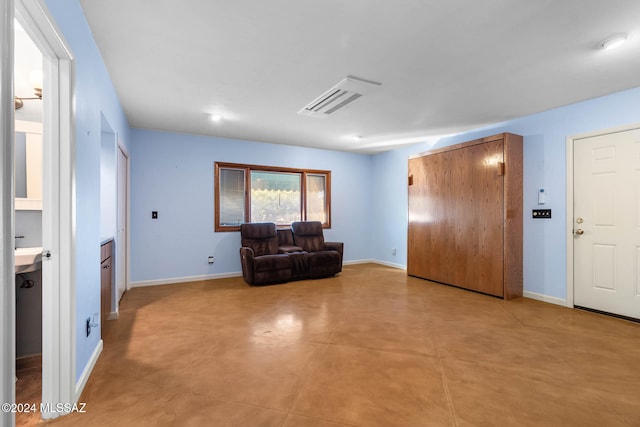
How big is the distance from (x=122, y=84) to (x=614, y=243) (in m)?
5.59

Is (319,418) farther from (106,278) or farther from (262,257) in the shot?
(262,257)

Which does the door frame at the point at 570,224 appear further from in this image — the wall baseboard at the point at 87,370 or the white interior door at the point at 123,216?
the white interior door at the point at 123,216

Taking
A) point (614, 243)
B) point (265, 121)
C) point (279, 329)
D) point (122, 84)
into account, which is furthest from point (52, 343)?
point (614, 243)

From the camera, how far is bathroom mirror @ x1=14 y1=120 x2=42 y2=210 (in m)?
2.14

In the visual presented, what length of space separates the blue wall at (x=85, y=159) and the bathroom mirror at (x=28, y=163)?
0.34 metres

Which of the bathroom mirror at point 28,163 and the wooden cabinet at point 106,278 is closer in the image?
the bathroom mirror at point 28,163

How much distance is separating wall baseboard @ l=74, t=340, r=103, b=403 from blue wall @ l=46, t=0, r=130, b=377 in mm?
41

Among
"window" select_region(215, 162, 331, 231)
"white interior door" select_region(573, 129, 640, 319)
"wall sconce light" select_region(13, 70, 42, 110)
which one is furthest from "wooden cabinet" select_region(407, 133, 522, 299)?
"wall sconce light" select_region(13, 70, 42, 110)

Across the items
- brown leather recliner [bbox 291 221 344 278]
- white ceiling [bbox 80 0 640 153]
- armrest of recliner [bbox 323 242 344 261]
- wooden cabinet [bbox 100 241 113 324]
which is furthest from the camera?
armrest of recliner [bbox 323 242 344 261]

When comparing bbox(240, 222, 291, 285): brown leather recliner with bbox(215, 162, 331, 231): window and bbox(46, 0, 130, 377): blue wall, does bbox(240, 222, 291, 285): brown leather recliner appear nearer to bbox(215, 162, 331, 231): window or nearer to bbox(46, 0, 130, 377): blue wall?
bbox(215, 162, 331, 231): window

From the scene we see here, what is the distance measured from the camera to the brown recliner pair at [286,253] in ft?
15.6

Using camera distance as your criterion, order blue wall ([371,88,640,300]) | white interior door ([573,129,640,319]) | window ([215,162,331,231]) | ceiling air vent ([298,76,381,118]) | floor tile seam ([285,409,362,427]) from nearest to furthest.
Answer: floor tile seam ([285,409,362,427]) → ceiling air vent ([298,76,381,118]) → white interior door ([573,129,640,319]) → blue wall ([371,88,640,300]) → window ([215,162,331,231])

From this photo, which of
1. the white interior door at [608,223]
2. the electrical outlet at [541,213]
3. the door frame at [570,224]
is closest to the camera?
the white interior door at [608,223]

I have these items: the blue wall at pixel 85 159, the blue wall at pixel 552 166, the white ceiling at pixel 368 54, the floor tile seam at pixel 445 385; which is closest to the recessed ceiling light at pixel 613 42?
the white ceiling at pixel 368 54
